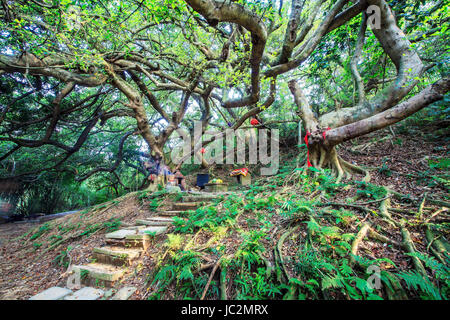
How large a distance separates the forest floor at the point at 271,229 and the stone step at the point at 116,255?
182mm

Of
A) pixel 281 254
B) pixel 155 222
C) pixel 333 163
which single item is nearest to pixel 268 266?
pixel 281 254

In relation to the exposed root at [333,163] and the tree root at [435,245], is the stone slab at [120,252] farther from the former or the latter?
the exposed root at [333,163]

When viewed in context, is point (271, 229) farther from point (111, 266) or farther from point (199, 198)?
point (111, 266)

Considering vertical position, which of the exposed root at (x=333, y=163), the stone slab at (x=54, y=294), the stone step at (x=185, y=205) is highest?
the exposed root at (x=333, y=163)

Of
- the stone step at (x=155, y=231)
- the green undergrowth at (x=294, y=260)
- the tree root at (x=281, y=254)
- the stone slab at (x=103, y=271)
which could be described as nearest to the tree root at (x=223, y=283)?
the green undergrowth at (x=294, y=260)

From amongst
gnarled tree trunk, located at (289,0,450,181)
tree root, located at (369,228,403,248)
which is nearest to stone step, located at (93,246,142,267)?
tree root, located at (369,228,403,248)

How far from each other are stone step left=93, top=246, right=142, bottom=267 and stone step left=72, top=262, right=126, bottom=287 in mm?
96

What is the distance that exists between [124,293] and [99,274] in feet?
2.09

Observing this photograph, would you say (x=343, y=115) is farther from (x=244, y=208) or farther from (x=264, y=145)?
(x=264, y=145)

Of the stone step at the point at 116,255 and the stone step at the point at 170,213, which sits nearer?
the stone step at the point at 116,255

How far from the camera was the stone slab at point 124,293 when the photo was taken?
2.23m

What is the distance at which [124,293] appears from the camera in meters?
2.29
